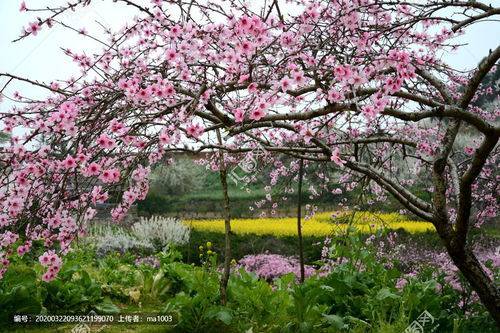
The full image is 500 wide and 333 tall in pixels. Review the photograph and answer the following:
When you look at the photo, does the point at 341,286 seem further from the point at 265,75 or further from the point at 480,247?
the point at 480,247

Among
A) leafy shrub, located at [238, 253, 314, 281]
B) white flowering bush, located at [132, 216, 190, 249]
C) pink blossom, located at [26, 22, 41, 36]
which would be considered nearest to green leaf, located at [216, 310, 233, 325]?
pink blossom, located at [26, 22, 41, 36]

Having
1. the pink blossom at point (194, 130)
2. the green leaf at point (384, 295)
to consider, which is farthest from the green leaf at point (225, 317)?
the pink blossom at point (194, 130)

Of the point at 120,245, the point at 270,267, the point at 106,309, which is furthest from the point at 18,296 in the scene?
the point at 120,245

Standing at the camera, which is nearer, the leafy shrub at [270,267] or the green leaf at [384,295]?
the green leaf at [384,295]

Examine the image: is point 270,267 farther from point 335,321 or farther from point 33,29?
point 33,29

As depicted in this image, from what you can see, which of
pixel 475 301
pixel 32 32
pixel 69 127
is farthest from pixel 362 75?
pixel 475 301

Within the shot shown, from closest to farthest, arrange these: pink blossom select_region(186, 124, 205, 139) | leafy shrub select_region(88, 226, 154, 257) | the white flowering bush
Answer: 1. pink blossom select_region(186, 124, 205, 139)
2. leafy shrub select_region(88, 226, 154, 257)
3. the white flowering bush

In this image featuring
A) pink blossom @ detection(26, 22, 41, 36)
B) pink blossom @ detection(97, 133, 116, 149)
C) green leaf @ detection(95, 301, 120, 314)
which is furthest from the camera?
green leaf @ detection(95, 301, 120, 314)

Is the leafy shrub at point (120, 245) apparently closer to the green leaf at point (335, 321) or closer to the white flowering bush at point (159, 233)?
the white flowering bush at point (159, 233)

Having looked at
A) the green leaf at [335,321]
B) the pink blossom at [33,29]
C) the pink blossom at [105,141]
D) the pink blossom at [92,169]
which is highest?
the pink blossom at [33,29]

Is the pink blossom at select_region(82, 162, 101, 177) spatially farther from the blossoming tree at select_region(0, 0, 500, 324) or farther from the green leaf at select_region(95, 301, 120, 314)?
the green leaf at select_region(95, 301, 120, 314)

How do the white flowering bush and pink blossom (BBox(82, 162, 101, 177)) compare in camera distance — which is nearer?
pink blossom (BBox(82, 162, 101, 177))

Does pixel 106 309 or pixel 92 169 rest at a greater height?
pixel 92 169

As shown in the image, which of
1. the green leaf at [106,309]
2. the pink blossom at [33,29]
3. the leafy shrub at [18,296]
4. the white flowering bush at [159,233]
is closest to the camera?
the pink blossom at [33,29]
